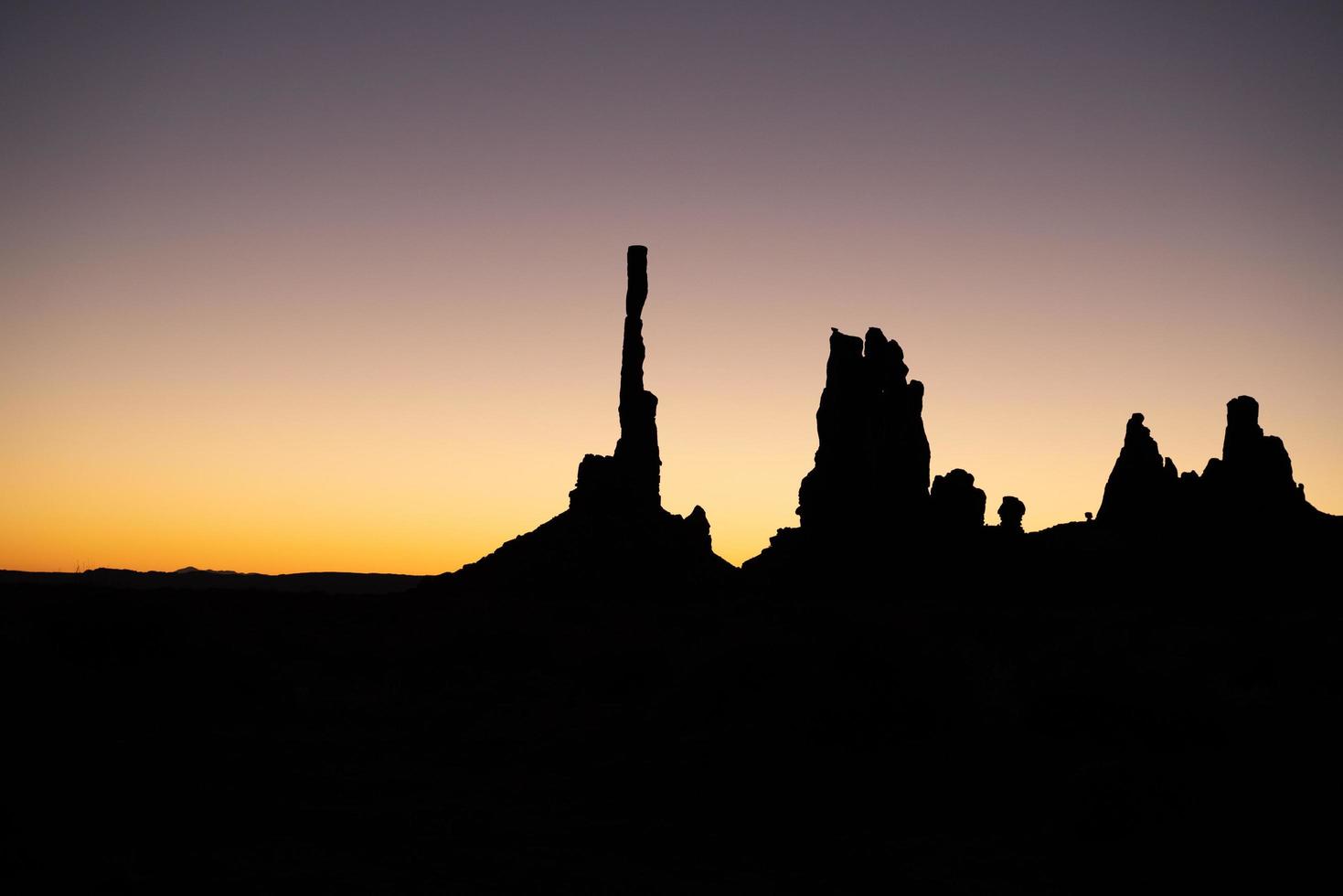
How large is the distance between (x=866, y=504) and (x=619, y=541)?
54.2ft

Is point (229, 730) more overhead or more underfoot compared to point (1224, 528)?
more underfoot

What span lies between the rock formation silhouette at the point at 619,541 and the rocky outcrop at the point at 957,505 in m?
14.8

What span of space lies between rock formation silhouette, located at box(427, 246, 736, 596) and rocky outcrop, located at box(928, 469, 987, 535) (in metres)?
14.8

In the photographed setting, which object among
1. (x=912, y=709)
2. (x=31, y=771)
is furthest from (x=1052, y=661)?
Result: (x=31, y=771)

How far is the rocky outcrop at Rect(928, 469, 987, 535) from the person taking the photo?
234 ft

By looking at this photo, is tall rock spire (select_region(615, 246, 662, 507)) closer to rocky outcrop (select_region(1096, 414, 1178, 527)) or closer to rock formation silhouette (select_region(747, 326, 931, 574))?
rock formation silhouette (select_region(747, 326, 931, 574))

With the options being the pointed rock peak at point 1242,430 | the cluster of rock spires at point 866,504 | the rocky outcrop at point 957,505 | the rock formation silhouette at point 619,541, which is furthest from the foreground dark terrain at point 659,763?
the pointed rock peak at point 1242,430

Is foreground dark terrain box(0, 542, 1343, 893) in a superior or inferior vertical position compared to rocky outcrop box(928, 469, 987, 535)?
inferior

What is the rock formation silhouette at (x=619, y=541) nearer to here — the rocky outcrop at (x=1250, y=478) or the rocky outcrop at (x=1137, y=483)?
the rocky outcrop at (x=1137, y=483)

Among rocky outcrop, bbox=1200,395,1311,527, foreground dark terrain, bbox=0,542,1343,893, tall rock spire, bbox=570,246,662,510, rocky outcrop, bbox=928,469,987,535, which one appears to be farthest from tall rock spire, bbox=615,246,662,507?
foreground dark terrain, bbox=0,542,1343,893

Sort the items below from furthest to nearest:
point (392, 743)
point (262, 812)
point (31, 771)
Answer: point (392, 743) → point (31, 771) → point (262, 812)

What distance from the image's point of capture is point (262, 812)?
1523cm

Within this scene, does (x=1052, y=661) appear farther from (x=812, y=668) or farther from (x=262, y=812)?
(x=262, y=812)

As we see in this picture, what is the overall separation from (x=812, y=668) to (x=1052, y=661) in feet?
32.2
